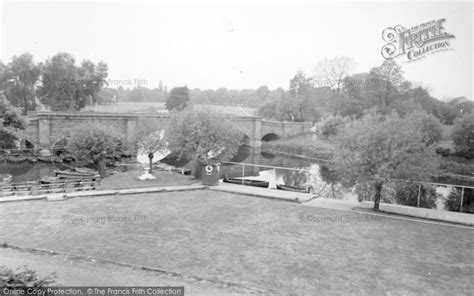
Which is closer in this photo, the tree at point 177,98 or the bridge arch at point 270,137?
the bridge arch at point 270,137

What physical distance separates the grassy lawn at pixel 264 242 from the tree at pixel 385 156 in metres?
1.84

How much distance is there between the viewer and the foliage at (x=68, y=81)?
59875 mm

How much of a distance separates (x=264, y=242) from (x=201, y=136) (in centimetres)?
1469

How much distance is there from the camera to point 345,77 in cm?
6494

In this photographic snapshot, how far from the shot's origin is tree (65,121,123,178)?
32.3m

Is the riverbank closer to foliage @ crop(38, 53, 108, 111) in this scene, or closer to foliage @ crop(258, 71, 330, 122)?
foliage @ crop(258, 71, 330, 122)

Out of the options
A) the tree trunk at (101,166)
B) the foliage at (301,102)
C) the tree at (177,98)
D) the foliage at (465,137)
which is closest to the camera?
the tree trunk at (101,166)

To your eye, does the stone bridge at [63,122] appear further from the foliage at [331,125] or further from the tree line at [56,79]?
the tree line at [56,79]

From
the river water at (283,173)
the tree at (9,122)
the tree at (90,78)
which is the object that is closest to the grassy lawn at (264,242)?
the river water at (283,173)

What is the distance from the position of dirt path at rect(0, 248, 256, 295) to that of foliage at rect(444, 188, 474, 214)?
2026 centimetres

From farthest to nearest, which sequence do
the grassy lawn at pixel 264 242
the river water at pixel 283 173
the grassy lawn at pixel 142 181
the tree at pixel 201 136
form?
the river water at pixel 283 173 → the tree at pixel 201 136 → the grassy lawn at pixel 142 181 → the grassy lawn at pixel 264 242

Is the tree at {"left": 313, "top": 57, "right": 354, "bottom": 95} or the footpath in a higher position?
the tree at {"left": 313, "top": 57, "right": 354, "bottom": 95}

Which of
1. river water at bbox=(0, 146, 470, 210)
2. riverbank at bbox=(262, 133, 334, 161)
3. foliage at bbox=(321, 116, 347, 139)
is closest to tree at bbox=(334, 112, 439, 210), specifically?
river water at bbox=(0, 146, 470, 210)

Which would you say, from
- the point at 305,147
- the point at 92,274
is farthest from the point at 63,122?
the point at 92,274
